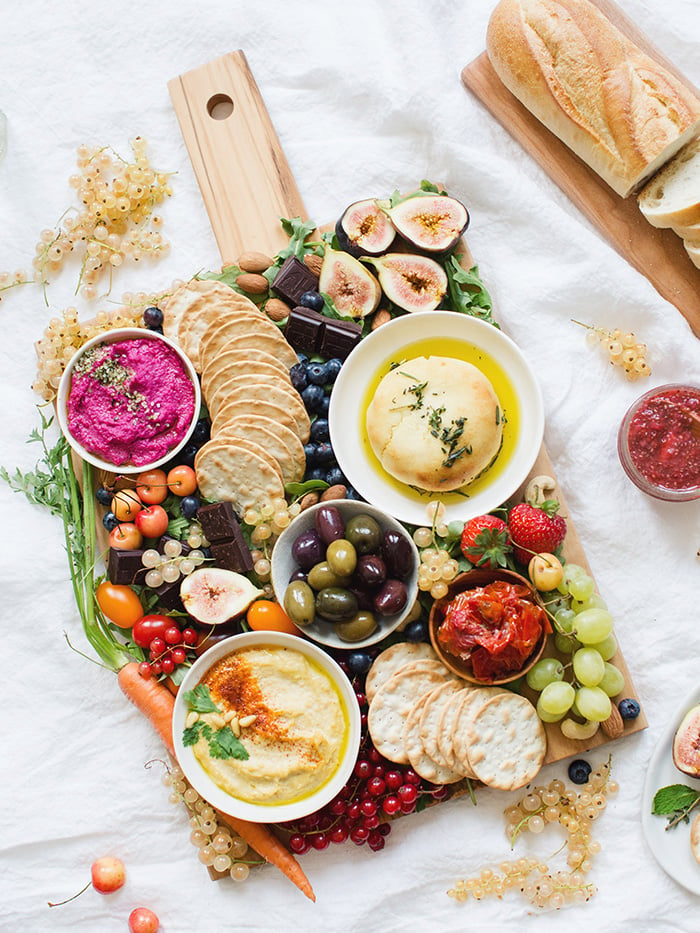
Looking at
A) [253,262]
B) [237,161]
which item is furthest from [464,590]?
[237,161]

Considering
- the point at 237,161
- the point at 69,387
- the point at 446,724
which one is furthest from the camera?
the point at 237,161

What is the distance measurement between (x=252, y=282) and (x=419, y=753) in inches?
65.8

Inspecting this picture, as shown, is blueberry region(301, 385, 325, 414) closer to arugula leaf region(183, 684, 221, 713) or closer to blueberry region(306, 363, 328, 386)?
blueberry region(306, 363, 328, 386)

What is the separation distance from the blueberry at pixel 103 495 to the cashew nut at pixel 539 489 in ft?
4.64

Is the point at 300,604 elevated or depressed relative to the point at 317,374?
depressed

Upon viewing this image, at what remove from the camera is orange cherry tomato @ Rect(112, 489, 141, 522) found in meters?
2.84

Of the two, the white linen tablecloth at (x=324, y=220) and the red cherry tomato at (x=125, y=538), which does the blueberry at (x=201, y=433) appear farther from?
the white linen tablecloth at (x=324, y=220)

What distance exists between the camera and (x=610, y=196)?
306 centimetres

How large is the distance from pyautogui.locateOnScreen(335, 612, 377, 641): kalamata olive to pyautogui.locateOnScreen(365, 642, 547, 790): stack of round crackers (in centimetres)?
14

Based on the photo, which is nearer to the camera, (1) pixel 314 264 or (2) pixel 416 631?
(2) pixel 416 631

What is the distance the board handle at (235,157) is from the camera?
3109mm

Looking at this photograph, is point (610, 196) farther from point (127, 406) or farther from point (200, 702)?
point (200, 702)

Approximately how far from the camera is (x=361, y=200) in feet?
10.1

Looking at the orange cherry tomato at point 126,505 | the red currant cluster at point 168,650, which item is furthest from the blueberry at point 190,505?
the red currant cluster at point 168,650
